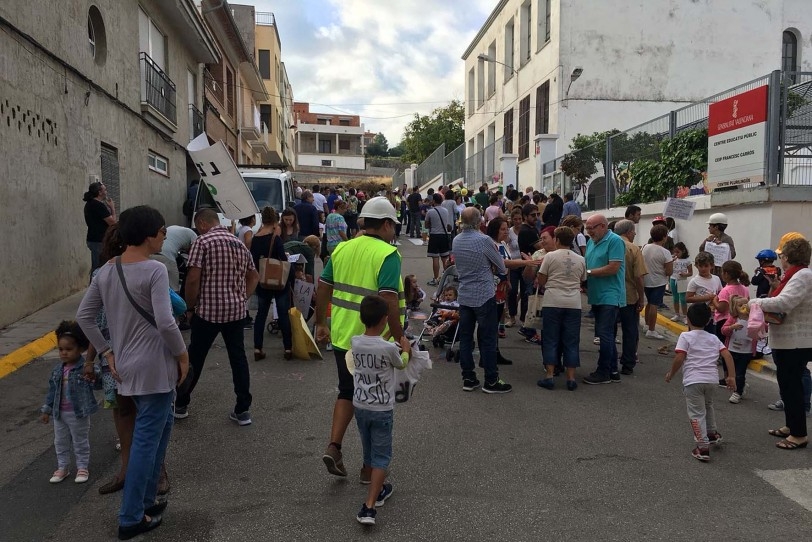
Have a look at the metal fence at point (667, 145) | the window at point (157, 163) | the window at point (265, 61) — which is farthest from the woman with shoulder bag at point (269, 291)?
the window at point (265, 61)

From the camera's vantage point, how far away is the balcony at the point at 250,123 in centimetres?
3017

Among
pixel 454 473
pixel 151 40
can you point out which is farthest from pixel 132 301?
pixel 151 40

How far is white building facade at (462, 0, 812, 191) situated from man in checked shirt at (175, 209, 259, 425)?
65.2ft

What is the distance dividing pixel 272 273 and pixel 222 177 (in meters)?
2.26

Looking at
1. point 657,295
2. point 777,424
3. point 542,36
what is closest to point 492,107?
point 542,36

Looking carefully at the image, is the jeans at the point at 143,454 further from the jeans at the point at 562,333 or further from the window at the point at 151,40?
the window at the point at 151,40

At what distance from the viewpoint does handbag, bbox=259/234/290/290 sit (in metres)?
7.21

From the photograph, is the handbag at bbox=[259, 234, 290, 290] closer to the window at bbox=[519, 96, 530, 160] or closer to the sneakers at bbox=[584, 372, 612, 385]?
the sneakers at bbox=[584, 372, 612, 385]

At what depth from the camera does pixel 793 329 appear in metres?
5.09

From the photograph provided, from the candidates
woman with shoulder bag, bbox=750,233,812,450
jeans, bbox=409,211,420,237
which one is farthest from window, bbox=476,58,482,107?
woman with shoulder bag, bbox=750,233,812,450

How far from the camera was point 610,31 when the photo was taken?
2467 centimetres

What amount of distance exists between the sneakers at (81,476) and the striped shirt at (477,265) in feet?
12.1

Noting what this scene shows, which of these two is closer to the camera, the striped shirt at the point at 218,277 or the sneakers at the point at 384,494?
the sneakers at the point at 384,494

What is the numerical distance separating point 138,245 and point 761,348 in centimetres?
674
